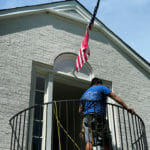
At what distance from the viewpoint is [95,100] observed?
18.9 feet

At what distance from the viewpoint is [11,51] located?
6.97 metres

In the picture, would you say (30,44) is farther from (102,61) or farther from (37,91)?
(102,61)

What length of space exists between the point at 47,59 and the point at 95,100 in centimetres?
209

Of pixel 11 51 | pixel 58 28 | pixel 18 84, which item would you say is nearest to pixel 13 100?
pixel 18 84

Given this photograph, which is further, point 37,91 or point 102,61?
point 102,61

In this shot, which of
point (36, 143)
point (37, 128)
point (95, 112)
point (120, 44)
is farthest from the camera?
point (120, 44)

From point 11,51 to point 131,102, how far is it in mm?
3427

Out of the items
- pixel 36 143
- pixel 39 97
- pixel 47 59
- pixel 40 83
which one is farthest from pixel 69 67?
pixel 36 143

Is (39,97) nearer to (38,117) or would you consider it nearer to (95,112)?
(38,117)

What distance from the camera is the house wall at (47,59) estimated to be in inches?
255

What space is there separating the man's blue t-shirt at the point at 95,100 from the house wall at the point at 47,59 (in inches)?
55.1

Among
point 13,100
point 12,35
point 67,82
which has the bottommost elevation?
point 13,100

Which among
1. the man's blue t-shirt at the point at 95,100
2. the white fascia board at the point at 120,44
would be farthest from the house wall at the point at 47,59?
the man's blue t-shirt at the point at 95,100

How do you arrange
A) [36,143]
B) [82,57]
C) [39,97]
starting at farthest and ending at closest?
[82,57] → [39,97] → [36,143]
